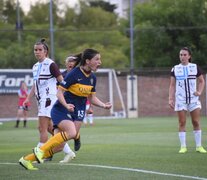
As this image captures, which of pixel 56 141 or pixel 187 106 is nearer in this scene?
pixel 56 141

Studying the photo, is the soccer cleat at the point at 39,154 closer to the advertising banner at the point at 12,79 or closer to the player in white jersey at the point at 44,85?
the player in white jersey at the point at 44,85

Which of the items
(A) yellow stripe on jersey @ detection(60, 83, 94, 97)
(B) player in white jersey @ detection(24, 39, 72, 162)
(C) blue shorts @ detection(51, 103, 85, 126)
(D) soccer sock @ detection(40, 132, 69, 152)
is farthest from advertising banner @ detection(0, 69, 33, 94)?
(D) soccer sock @ detection(40, 132, 69, 152)

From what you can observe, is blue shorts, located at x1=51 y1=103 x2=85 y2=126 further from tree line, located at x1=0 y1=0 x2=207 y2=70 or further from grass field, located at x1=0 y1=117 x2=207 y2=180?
tree line, located at x1=0 y1=0 x2=207 y2=70

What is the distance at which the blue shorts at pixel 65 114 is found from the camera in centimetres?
1167

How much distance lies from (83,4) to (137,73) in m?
41.4

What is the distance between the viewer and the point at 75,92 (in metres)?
11.7

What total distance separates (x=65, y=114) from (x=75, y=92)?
402 mm

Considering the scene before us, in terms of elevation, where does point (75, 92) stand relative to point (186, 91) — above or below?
above

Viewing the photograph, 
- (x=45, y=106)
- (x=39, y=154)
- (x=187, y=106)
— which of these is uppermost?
(x=45, y=106)

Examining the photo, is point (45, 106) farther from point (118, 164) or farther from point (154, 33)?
point (154, 33)

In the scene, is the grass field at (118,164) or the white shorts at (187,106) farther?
the white shorts at (187,106)

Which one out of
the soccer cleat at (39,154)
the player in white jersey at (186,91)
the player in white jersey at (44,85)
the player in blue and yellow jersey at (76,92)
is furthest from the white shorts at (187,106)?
the soccer cleat at (39,154)

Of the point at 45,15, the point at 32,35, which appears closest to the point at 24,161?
the point at 32,35

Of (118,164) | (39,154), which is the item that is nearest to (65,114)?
(39,154)
